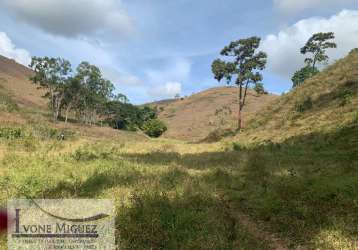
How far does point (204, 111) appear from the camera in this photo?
393 ft

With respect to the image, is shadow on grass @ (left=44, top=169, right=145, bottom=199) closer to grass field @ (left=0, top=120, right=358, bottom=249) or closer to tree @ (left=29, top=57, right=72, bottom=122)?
grass field @ (left=0, top=120, right=358, bottom=249)

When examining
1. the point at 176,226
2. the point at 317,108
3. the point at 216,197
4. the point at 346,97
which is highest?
the point at 346,97

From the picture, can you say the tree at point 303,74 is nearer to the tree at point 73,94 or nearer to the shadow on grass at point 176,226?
the tree at point 73,94

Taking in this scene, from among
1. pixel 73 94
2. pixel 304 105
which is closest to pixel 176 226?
pixel 304 105

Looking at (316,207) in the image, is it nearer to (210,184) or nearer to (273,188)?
(273,188)

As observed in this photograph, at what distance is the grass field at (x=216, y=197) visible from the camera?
6.75 m

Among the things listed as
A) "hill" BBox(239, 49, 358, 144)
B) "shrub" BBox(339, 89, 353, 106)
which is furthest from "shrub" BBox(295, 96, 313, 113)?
"shrub" BBox(339, 89, 353, 106)

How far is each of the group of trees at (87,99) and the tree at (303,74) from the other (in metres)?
40.0

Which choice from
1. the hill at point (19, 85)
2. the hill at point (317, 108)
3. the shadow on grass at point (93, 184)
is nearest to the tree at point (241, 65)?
the hill at point (317, 108)

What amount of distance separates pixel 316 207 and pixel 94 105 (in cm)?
9504

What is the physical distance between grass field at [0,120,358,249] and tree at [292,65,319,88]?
51.3 meters

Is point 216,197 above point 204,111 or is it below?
below

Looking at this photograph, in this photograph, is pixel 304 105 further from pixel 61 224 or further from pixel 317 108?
pixel 61 224

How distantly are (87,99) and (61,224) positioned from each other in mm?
90074
